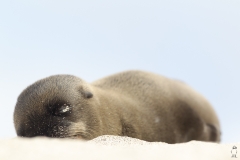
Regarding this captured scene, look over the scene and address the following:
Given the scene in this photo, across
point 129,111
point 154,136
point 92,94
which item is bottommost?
point 154,136

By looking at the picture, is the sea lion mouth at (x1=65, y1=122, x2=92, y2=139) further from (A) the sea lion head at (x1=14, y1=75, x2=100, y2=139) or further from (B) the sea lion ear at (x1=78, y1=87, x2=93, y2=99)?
(B) the sea lion ear at (x1=78, y1=87, x2=93, y2=99)

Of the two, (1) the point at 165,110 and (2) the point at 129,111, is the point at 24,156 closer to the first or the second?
(2) the point at 129,111

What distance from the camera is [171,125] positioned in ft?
24.6

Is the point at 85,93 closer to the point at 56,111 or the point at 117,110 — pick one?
the point at 56,111

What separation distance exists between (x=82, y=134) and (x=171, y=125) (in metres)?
2.40

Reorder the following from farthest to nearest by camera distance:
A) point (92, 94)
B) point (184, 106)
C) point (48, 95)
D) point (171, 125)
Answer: point (184, 106) → point (171, 125) → point (92, 94) → point (48, 95)

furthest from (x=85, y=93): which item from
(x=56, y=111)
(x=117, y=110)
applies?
(x=117, y=110)

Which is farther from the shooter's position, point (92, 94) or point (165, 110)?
point (165, 110)

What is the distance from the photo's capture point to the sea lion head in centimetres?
530

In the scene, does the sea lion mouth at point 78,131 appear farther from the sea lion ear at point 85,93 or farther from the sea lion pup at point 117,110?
the sea lion ear at point 85,93

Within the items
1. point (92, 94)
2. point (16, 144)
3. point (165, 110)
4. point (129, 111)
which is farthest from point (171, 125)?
point (16, 144)

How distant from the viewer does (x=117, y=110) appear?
6375 millimetres

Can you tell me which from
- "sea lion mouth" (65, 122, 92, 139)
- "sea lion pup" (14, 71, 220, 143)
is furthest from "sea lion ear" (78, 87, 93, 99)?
"sea lion mouth" (65, 122, 92, 139)

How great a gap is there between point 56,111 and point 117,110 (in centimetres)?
123
